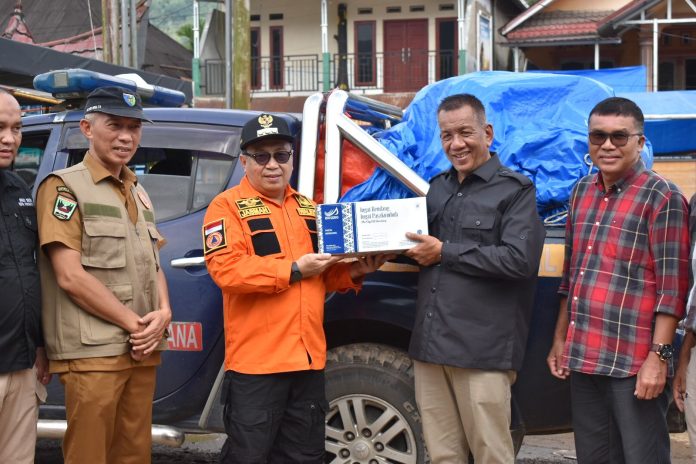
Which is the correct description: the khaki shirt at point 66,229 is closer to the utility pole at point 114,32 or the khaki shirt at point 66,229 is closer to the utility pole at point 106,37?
the utility pole at point 114,32

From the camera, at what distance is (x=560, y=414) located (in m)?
3.70

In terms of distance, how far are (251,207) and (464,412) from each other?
3.90 feet

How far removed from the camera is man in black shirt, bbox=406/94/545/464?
329cm

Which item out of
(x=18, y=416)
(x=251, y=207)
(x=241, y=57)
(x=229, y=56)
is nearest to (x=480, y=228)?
(x=251, y=207)

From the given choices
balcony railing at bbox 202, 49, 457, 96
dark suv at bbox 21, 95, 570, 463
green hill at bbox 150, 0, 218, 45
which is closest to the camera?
dark suv at bbox 21, 95, 570, 463

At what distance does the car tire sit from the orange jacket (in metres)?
0.42

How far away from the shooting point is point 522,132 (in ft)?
13.0

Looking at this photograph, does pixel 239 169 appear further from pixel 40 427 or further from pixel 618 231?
pixel 618 231

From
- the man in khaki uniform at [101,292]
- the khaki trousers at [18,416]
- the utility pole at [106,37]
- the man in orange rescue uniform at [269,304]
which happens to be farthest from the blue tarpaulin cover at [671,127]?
the khaki trousers at [18,416]

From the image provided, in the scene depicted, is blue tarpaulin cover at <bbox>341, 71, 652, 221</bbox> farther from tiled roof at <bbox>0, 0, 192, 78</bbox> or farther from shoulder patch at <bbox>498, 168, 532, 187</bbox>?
tiled roof at <bbox>0, 0, 192, 78</bbox>

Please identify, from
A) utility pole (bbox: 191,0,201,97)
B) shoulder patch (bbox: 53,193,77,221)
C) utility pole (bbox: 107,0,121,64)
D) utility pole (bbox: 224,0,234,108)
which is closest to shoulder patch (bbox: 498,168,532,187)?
shoulder patch (bbox: 53,193,77,221)

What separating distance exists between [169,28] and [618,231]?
4704cm

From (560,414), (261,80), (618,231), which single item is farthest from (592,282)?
(261,80)

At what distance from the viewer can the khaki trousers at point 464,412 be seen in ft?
11.0
